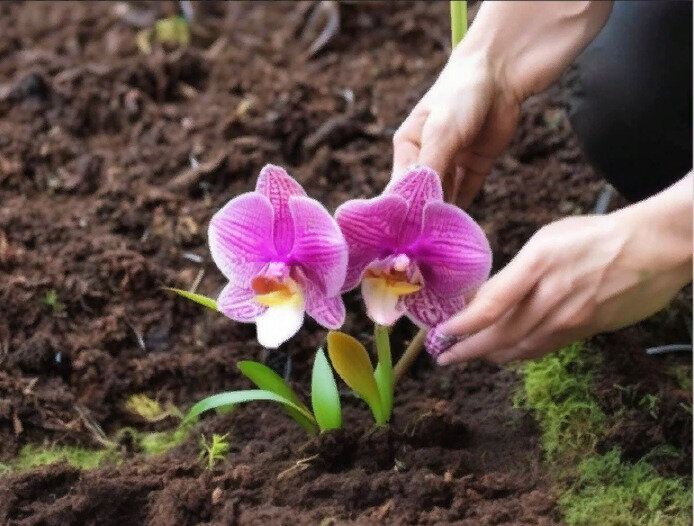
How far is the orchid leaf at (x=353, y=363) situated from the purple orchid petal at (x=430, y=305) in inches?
3.6

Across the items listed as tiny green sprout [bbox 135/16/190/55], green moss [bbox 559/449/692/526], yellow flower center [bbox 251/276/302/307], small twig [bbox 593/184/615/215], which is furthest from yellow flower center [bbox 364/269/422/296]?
tiny green sprout [bbox 135/16/190/55]

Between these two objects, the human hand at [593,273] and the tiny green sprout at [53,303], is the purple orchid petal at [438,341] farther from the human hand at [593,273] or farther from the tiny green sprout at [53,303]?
the tiny green sprout at [53,303]

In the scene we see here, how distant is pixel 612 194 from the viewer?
6.51ft

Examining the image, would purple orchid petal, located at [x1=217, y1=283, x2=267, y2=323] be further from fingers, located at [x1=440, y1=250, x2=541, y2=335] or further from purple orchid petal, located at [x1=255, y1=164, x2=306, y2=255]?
fingers, located at [x1=440, y1=250, x2=541, y2=335]

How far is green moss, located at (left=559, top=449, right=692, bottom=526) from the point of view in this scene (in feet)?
3.97

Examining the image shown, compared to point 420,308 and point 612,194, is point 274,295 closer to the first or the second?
point 420,308

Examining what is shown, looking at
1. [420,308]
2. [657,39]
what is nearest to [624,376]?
[420,308]

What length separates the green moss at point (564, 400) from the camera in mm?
1372

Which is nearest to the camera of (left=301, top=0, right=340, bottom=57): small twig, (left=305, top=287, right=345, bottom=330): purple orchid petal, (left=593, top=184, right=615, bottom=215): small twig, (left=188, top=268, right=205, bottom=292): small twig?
(left=305, top=287, right=345, bottom=330): purple orchid petal

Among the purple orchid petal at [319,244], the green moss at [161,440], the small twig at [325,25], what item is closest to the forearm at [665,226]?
the purple orchid petal at [319,244]

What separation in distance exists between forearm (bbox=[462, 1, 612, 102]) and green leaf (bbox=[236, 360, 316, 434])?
0.59 metres

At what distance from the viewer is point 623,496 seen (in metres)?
1.25

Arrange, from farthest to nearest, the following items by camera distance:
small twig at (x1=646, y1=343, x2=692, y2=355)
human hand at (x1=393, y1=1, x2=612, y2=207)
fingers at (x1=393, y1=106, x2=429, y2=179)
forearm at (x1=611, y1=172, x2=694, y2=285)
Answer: small twig at (x1=646, y1=343, x2=692, y2=355) < fingers at (x1=393, y1=106, x2=429, y2=179) < human hand at (x1=393, y1=1, x2=612, y2=207) < forearm at (x1=611, y1=172, x2=694, y2=285)

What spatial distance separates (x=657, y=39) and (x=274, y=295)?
3.52ft
